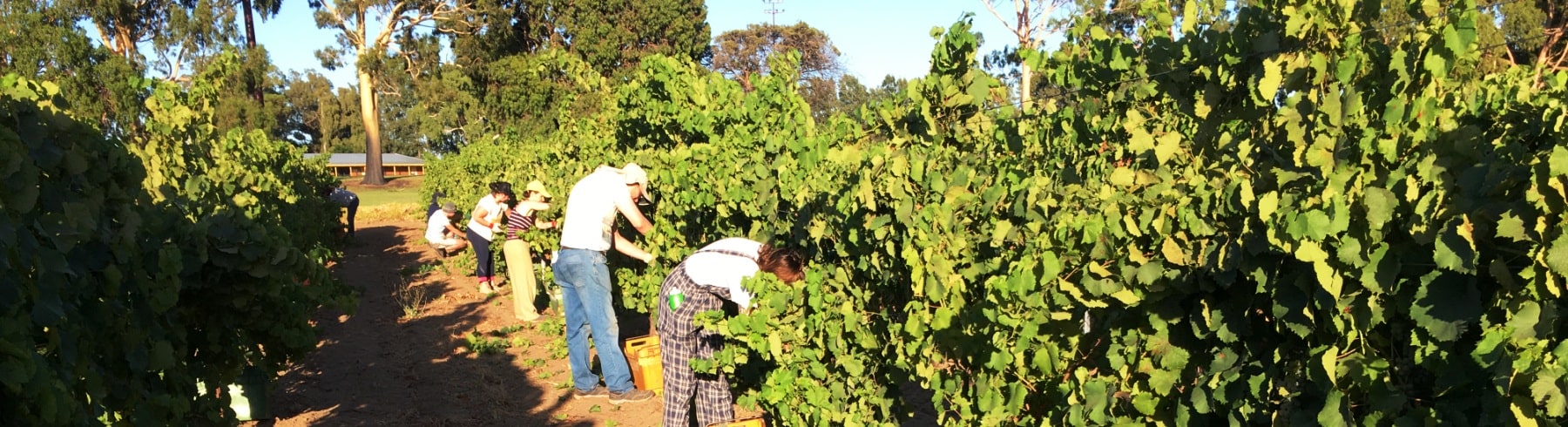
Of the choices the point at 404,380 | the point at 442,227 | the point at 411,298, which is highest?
the point at 442,227

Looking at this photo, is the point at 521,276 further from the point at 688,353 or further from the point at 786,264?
the point at 786,264

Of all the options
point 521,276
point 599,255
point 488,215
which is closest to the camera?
point 599,255

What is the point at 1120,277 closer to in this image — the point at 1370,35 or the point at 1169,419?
the point at 1169,419

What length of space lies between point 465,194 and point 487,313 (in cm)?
641

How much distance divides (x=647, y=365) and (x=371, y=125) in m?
45.2

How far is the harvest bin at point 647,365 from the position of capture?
255 inches

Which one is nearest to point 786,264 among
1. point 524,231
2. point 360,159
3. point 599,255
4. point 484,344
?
point 599,255

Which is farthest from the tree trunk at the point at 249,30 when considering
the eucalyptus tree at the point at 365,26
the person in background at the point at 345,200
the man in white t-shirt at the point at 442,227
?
the man in white t-shirt at the point at 442,227

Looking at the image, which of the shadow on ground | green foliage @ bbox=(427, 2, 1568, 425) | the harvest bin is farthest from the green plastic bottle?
the shadow on ground

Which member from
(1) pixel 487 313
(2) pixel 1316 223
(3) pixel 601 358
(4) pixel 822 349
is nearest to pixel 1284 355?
(2) pixel 1316 223

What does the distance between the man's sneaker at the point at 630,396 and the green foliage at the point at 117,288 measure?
2144mm

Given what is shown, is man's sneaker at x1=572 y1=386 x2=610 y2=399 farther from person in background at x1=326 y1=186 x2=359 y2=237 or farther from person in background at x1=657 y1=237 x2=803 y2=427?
person in background at x1=326 y1=186 x2=359 y2=237

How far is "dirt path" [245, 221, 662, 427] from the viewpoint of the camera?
21.4 feet

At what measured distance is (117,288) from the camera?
2.86m
